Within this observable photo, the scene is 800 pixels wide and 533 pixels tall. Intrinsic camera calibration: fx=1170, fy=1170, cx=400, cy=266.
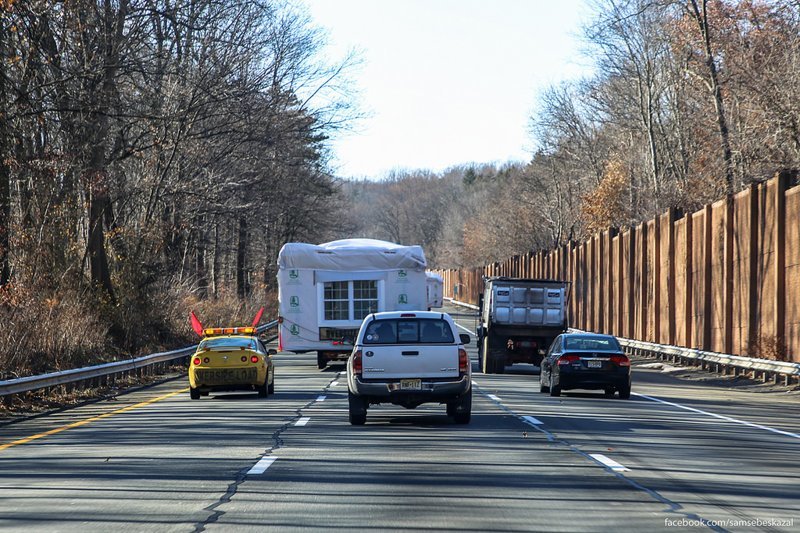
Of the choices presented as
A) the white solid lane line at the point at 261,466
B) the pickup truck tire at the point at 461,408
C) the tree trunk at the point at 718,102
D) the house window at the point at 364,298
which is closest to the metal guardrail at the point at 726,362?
the tree trunk at the point at 718,102

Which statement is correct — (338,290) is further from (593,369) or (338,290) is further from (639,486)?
(639,486)

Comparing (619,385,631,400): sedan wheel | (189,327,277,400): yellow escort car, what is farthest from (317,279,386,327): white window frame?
(619,385,631,400): sedan wheel

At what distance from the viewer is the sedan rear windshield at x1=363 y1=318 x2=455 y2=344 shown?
1909 centimetres

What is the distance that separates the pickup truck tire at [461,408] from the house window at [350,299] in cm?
1588

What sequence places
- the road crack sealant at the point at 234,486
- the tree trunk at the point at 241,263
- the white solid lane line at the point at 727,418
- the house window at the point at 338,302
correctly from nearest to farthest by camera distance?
the road crack sealant at the point at 234,486 → the white solid lane line at the point at 727,418 → the house window at the point at 338,302 → the tree trunk at the point at 241,263

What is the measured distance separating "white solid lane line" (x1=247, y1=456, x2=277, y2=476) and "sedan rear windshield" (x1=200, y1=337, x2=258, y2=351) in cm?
1101

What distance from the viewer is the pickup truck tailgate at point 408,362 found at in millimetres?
18688

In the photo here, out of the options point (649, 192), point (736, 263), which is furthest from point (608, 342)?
point (649, 192)

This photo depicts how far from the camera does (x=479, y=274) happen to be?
128250 millimetres

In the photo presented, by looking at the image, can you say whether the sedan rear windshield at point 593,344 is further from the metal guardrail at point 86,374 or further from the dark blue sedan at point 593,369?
the metal guardrail at point 86,374

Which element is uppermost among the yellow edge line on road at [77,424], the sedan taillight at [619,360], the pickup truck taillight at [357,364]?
the pickup truck taillight at [357,364]

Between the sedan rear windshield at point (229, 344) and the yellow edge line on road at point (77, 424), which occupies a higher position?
the sedan rear windshield at point (229, 344)

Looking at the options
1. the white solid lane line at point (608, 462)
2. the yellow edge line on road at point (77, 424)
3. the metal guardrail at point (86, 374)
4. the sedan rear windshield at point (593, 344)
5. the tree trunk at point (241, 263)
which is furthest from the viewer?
the tree trunk at point (241, 263)

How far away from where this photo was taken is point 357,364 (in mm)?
18766
